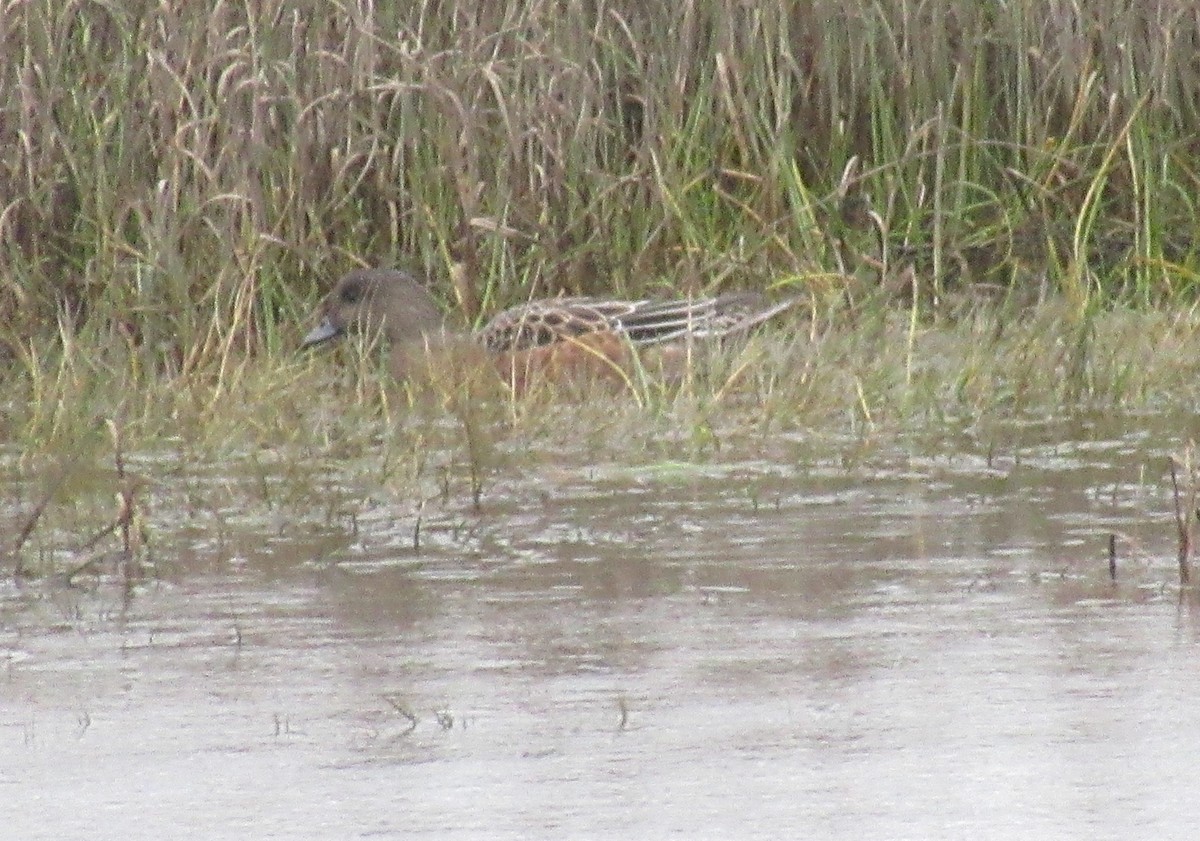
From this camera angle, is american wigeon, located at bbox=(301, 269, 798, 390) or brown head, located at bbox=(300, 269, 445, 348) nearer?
american wigeon, located at bbox=(301, 269, 798, 390)

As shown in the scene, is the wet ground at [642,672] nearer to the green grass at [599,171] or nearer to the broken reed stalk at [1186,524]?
the broken reed stalk at [1186,524]

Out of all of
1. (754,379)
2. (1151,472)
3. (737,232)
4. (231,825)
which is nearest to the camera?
(231,825)

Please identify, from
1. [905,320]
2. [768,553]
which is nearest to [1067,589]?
[768,553]

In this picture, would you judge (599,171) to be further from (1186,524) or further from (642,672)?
(642,672)

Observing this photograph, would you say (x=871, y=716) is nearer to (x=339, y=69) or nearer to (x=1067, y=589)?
(x=1067, y=589)

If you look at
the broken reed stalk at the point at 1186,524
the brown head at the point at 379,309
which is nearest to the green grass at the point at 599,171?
the brown head at the point at 379,309

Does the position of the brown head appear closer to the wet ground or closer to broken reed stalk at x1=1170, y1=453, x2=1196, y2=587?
the wet ground

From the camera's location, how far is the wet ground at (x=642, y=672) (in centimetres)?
326

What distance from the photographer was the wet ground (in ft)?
10.7

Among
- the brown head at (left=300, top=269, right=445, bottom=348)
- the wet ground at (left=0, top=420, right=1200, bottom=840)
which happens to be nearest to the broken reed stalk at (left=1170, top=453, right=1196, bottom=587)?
the wet ground at (left=0, top=420, right=1200, bottom=840)

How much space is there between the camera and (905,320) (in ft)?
25.2

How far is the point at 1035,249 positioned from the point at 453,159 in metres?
1.80

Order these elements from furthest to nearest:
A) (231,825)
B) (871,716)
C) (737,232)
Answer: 1. (737,232)
2. (871,716)
3. (231,825)

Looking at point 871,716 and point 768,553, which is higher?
point 871,716
